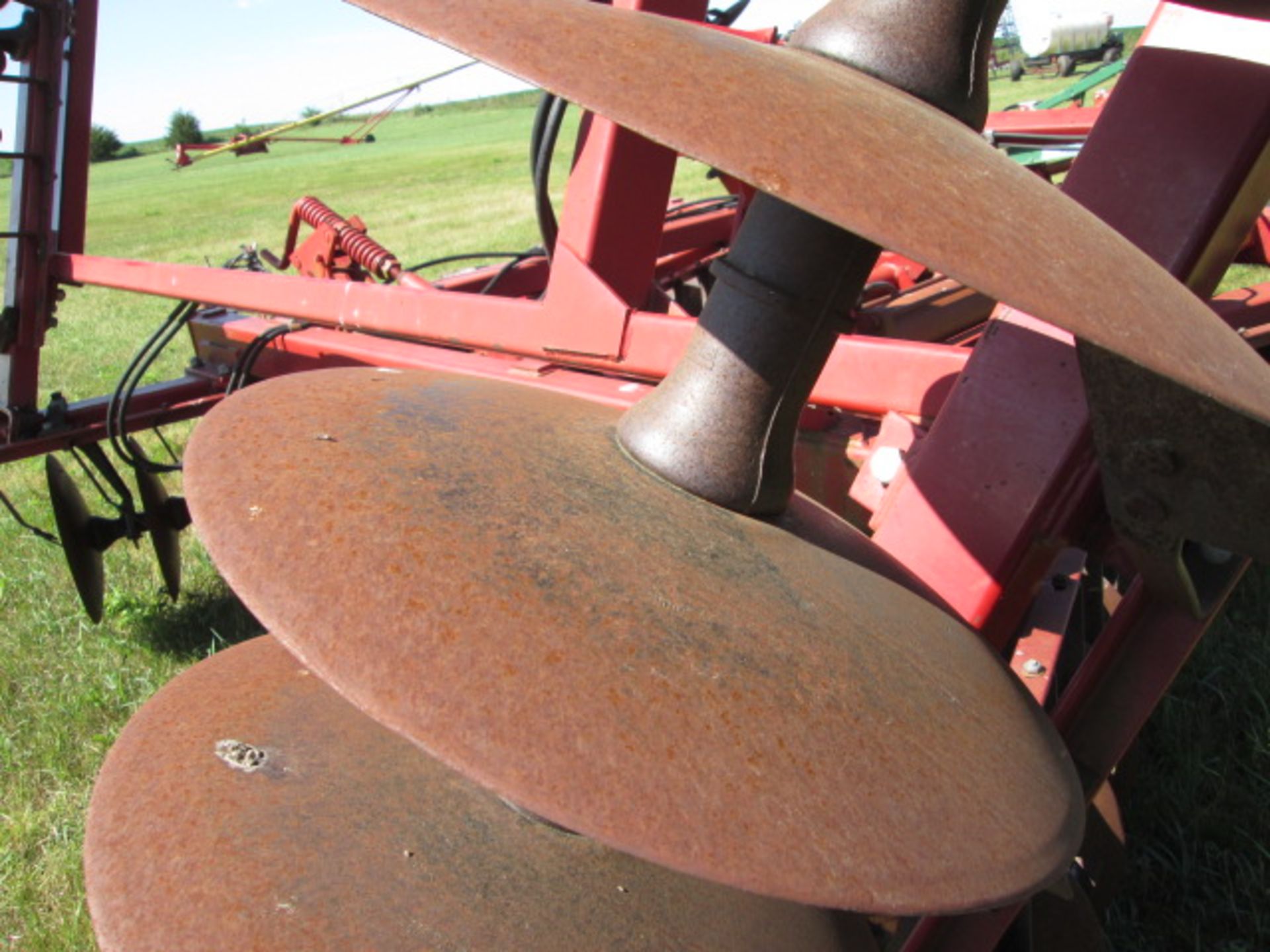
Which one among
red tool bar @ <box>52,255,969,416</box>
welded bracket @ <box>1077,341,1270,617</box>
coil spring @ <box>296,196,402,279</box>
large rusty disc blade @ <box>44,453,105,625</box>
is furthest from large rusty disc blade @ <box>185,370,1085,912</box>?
coil spring @ <box>296,196,402,279</box>

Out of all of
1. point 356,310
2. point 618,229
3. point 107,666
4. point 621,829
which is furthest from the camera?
point 107,666

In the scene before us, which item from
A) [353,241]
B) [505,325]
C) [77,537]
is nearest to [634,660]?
[505,325]

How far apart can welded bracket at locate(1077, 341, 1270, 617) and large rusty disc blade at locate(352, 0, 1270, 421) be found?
290 millimetres

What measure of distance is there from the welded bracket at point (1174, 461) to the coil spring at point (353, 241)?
2374 millimetres

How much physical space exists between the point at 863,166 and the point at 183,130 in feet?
161

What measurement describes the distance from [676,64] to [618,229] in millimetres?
1182

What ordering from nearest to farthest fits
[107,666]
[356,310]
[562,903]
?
[562,903], [356,310], [107,666]

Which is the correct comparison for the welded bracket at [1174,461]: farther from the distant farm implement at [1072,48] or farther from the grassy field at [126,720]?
the distant farm implement at [1072,48]

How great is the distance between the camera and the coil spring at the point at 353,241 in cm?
324

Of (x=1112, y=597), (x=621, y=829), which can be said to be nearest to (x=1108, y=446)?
(x=621, y=829)

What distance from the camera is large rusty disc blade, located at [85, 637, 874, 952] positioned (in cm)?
98

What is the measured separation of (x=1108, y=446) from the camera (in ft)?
3.61

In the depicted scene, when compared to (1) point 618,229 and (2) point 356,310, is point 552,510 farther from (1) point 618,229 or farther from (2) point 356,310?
(2) point 356,310

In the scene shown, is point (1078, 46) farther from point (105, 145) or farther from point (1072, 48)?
point (105, 145)
